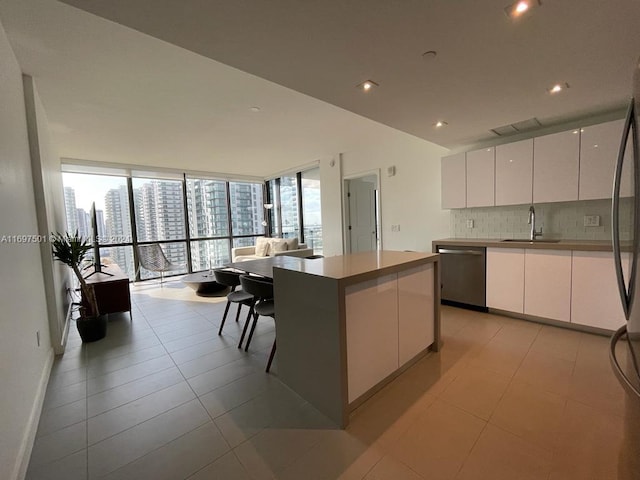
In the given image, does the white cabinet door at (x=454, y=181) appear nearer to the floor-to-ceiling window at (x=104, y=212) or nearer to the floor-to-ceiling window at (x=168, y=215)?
the floor-to-ceiling window at (x=168, y=215)

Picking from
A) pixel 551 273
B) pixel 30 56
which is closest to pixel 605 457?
pixel 551 273

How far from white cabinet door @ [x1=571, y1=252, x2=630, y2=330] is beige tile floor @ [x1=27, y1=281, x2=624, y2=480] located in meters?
0.19

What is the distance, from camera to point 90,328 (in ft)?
9.57

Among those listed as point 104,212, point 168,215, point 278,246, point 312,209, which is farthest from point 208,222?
point 312,209

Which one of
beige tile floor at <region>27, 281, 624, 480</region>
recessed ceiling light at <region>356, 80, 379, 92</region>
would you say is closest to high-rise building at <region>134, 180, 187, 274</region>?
beige tile floor at <region>27, 281, 624, 480</region>

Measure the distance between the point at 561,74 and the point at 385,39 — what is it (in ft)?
4.79

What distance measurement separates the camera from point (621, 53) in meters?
1.73

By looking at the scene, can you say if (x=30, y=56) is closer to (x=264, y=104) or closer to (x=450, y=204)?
(x=264, y=104)

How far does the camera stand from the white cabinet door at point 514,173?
3047 millimetres

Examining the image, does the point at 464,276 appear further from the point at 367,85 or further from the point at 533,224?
the point at 367,85

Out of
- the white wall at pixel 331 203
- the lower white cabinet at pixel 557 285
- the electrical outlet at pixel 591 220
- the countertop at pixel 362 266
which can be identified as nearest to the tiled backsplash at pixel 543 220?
the electrical outlet at pixel 591 220

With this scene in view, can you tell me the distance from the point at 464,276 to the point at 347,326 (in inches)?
98.6

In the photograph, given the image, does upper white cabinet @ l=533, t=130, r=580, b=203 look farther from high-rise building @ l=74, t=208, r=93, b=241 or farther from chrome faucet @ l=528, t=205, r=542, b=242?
high-rise building @ l=74, t=208, r=93, b=241

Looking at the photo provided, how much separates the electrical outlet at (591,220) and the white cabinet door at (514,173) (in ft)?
1.95
